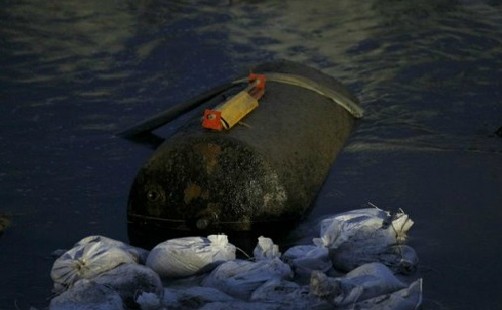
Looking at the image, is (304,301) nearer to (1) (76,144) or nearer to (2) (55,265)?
(2) (55,265)

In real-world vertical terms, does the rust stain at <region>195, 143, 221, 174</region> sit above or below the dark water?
above

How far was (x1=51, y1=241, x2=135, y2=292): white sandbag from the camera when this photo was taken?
632cm

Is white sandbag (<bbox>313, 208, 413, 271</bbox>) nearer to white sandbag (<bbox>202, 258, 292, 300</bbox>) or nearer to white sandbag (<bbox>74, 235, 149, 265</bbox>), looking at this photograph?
white sandbag (<bbox>202, 258, 292, 300</bbox>)

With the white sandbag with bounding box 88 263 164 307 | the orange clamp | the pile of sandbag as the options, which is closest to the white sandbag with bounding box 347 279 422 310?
the pile of sandbag

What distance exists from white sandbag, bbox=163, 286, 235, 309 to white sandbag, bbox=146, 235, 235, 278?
1.21 feet

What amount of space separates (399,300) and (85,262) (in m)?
2.00

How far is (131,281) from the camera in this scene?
20.2ft

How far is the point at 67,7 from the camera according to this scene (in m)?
14.1

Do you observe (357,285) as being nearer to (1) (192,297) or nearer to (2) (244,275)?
(2) (244,275)

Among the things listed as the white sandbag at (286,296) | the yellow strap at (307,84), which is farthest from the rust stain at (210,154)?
the yellow strap at (307,84)

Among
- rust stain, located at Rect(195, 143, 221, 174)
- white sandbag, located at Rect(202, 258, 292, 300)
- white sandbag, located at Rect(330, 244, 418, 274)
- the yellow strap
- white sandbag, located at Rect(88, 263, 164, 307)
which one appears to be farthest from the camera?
the yellow strap

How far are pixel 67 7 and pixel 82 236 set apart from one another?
24.5 feet

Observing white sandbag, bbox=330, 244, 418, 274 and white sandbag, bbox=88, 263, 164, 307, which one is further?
white sandbag, bbox=330, 244, 418, 274

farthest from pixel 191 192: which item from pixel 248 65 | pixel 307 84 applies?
pixel 248 65
